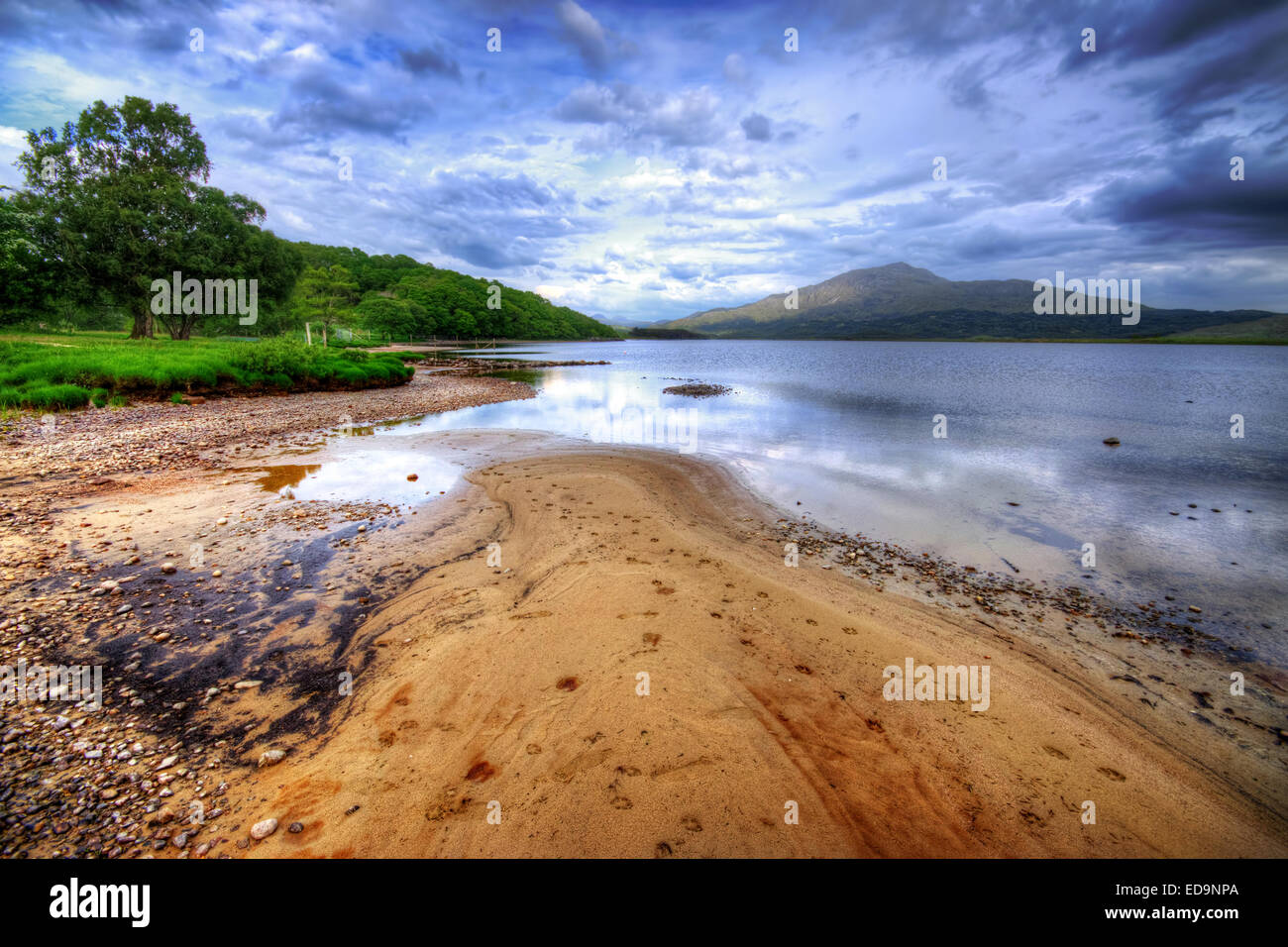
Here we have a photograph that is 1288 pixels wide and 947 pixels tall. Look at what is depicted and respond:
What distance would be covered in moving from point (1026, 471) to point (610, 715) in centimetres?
2039

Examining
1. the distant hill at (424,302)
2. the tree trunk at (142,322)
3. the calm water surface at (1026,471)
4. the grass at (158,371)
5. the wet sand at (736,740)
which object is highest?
the distant hill at (424,302)

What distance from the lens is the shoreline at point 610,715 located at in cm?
400

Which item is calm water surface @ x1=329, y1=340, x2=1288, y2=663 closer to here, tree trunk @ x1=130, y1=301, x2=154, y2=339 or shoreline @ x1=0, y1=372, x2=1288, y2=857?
shoreline @ x1=0, y1=372, x2=1288, y2=857

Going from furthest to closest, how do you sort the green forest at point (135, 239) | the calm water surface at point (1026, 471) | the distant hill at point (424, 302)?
the distant hill at point (424, 302)
the green forest at point (135, 239)
the calm water surface at point (1026, 471)

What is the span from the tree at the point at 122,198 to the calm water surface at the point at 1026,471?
35510mm

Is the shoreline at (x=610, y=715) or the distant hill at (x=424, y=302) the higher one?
the distant hill at (x=424, y=302)

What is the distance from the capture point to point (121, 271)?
38.4 m

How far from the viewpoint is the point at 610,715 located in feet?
17.0

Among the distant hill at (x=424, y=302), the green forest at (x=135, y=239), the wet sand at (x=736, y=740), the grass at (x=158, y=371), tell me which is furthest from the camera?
the distant hill at (x=424, y=302)

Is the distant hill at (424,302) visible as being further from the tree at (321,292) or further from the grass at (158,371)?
the grass at (158,371)

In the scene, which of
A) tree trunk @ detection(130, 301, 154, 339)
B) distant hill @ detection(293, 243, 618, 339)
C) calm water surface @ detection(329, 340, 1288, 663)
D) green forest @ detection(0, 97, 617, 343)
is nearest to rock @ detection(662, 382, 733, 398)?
calm water surface @ detection(329, 340, 1288, 663)

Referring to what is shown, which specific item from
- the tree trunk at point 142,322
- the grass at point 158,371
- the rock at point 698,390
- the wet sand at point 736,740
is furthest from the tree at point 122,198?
the wet sand at point 736,740

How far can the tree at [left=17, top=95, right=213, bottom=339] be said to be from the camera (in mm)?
37750
